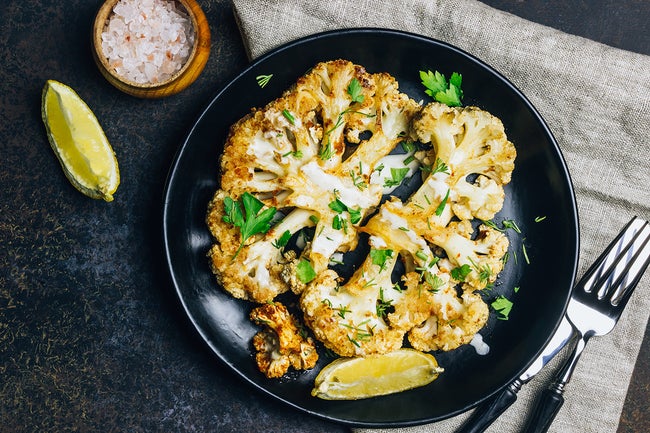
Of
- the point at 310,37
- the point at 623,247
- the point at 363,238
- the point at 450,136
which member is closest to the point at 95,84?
the point at 310,37

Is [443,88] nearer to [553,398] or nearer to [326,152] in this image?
[326,152]

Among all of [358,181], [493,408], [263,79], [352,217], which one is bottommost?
[493,408]

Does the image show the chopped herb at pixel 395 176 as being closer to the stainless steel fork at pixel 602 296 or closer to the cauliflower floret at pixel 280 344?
the cauliflower floret at pixel 280 344

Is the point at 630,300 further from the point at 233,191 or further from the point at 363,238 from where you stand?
the point at 233,191

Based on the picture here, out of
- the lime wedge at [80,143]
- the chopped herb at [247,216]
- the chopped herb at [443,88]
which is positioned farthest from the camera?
the chopped herb at [443,88]

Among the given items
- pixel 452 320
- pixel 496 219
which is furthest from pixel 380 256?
pixel 496 219

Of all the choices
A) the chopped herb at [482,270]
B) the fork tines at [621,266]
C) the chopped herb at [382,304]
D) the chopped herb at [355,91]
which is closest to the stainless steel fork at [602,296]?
the fork tines at [621,266]
